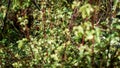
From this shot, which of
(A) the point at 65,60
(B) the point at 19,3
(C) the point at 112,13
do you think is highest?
(B) the point at 19,3

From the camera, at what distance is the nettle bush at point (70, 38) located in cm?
343

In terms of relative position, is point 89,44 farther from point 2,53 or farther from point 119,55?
point 2,53

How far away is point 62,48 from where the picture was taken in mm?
3955

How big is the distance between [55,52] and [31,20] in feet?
7.94

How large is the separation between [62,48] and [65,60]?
0.57 ft

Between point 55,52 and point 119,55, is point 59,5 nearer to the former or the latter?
point 55,52

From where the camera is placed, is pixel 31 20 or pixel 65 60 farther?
pixel 31 20

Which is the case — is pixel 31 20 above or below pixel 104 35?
above

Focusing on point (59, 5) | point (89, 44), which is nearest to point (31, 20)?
point (59, 5)

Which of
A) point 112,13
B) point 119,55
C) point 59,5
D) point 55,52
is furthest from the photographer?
point 59,5

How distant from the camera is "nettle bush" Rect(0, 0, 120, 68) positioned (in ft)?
11.2

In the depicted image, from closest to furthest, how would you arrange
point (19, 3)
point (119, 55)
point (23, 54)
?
point (119, 55) < point (19, 3) < point (23, 54)

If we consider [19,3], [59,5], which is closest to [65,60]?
[19,3]

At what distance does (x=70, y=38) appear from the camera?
4121 mm
